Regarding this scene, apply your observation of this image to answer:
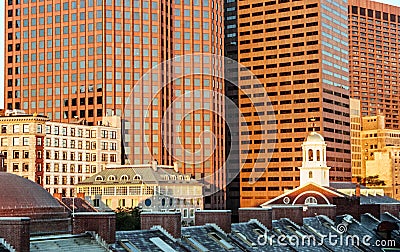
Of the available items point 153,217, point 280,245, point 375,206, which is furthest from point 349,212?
point 153,217

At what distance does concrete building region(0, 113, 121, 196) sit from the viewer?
595 ft

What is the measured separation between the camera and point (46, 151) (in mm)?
186375

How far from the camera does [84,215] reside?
4266cm

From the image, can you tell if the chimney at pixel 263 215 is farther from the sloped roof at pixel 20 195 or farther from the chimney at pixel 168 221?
the sloped roof at pixel 20 195

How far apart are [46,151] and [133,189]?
22.0 m

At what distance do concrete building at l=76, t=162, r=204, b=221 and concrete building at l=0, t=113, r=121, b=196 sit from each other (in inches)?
221

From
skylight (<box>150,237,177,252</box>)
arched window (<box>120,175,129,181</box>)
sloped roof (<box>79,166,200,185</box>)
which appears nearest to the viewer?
skylight (<box>150,237,177,252</box>)

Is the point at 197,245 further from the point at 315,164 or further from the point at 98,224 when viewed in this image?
the point at 315,164

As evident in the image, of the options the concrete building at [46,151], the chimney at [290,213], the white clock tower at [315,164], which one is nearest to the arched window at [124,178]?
the concrete building at [46,151]

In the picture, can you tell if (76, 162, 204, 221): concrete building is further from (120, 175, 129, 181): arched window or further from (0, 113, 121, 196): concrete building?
(0, 113, 121, 196): concrete building

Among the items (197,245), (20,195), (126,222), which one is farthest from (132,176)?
(197,245)

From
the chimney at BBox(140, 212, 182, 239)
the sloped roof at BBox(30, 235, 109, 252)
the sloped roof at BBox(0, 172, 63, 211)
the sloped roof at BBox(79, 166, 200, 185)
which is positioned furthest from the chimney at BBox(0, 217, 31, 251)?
the sloped roof at BBox(79, 166, 200, 185)

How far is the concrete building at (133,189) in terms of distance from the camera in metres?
185

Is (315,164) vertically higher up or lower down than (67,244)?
higher up
